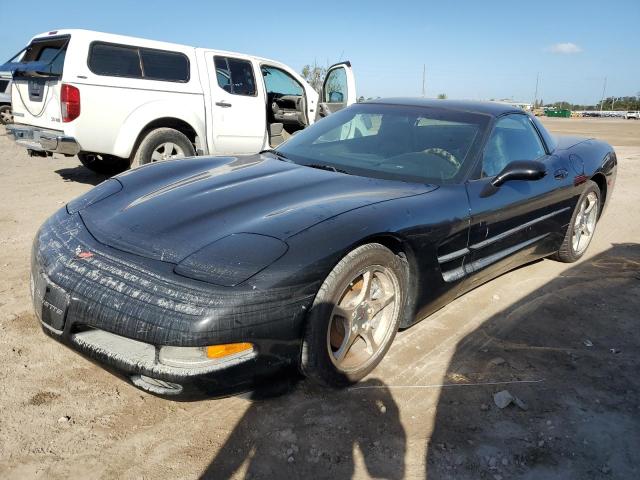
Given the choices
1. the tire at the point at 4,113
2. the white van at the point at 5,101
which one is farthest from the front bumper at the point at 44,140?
the tire at the point at 4,113

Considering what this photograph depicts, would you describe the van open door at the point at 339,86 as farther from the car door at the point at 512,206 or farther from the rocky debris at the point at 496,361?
the rocky debris at the point at 496,361

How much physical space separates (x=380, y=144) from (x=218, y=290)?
1853mm

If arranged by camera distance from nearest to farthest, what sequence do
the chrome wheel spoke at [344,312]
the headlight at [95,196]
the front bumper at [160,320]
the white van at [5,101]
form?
1. the front bumper at [160,320]
2. the chrome wheel spoke at [344,312]
3. the headlight at [95,196]
4. the white van at [5,101]

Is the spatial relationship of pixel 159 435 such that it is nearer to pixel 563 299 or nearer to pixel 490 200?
pixel 490 200

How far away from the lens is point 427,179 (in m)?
2.85

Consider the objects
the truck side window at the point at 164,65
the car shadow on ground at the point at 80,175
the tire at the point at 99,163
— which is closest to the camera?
the truck side window at the point at 164,65

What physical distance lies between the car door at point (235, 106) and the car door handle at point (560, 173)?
14.8 feet

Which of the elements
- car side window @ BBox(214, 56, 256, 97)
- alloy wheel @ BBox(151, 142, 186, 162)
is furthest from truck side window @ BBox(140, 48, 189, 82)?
alloy wheel @ BBox(151, 142, 186, 162)

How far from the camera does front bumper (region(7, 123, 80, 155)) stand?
18.1 ft

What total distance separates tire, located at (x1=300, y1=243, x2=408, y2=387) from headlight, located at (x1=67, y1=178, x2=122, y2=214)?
139 centimetres

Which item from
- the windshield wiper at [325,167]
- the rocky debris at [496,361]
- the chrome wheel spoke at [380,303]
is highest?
the windshield wiper at [325,167]

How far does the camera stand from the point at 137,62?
6.04 m

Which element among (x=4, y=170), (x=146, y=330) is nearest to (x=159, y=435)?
(x=146, y=330)

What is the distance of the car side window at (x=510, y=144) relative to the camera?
3.16 meters
